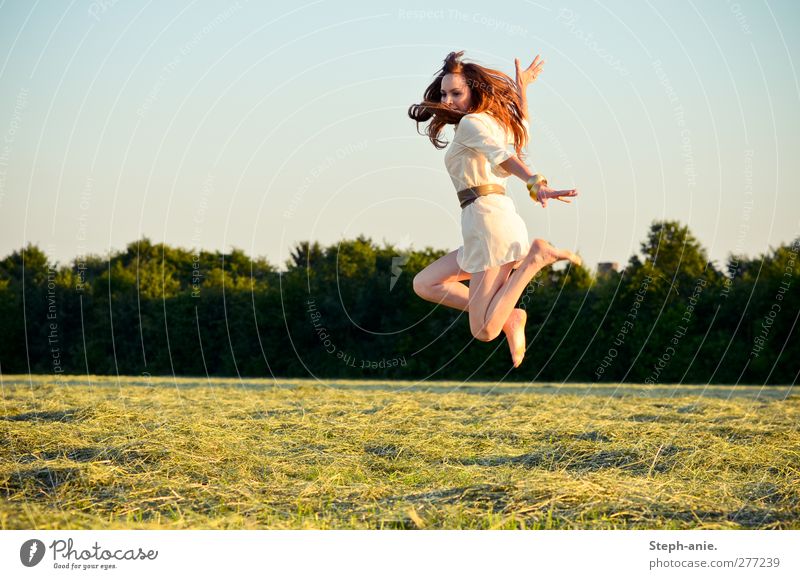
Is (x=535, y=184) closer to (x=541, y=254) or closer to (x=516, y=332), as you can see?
(x=541, y=254)

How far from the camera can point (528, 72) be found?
740cm

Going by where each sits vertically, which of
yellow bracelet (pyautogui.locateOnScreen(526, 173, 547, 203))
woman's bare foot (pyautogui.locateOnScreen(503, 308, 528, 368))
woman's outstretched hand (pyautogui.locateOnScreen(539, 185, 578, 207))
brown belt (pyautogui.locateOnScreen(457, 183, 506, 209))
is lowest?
woman's bare foot (pyautogui.locateOnScreen(503, 308, 528, 368))

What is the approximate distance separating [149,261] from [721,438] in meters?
27.8

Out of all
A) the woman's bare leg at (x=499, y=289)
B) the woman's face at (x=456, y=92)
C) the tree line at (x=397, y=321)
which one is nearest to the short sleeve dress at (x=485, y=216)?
the woman's bare leg at (x=499, y=289)

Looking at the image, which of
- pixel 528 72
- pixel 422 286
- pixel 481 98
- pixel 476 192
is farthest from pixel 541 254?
pixel 528 72

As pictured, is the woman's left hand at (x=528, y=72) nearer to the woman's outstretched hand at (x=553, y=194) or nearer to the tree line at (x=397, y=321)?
the woman's outstretched hand at (x=553, y=194)

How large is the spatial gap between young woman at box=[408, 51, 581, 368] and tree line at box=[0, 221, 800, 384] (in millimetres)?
13763

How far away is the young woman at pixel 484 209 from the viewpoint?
6949 mm

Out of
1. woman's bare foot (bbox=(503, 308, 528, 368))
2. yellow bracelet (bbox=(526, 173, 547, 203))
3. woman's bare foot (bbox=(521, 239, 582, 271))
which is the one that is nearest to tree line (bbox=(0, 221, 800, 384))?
woman's bare foot (bbox=(503, 308, 528, 368))

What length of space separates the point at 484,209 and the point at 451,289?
772mm

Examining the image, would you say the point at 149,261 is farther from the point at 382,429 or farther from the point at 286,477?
the point at 286,477

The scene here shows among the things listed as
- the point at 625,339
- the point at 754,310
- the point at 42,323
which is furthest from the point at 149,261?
the point at 754,310

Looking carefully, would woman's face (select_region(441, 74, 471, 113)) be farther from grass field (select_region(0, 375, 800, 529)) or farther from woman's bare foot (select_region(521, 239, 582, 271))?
grass field (select_region(0, 375, 800, 529))

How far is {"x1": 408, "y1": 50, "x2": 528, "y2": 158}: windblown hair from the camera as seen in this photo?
7.12 meters
